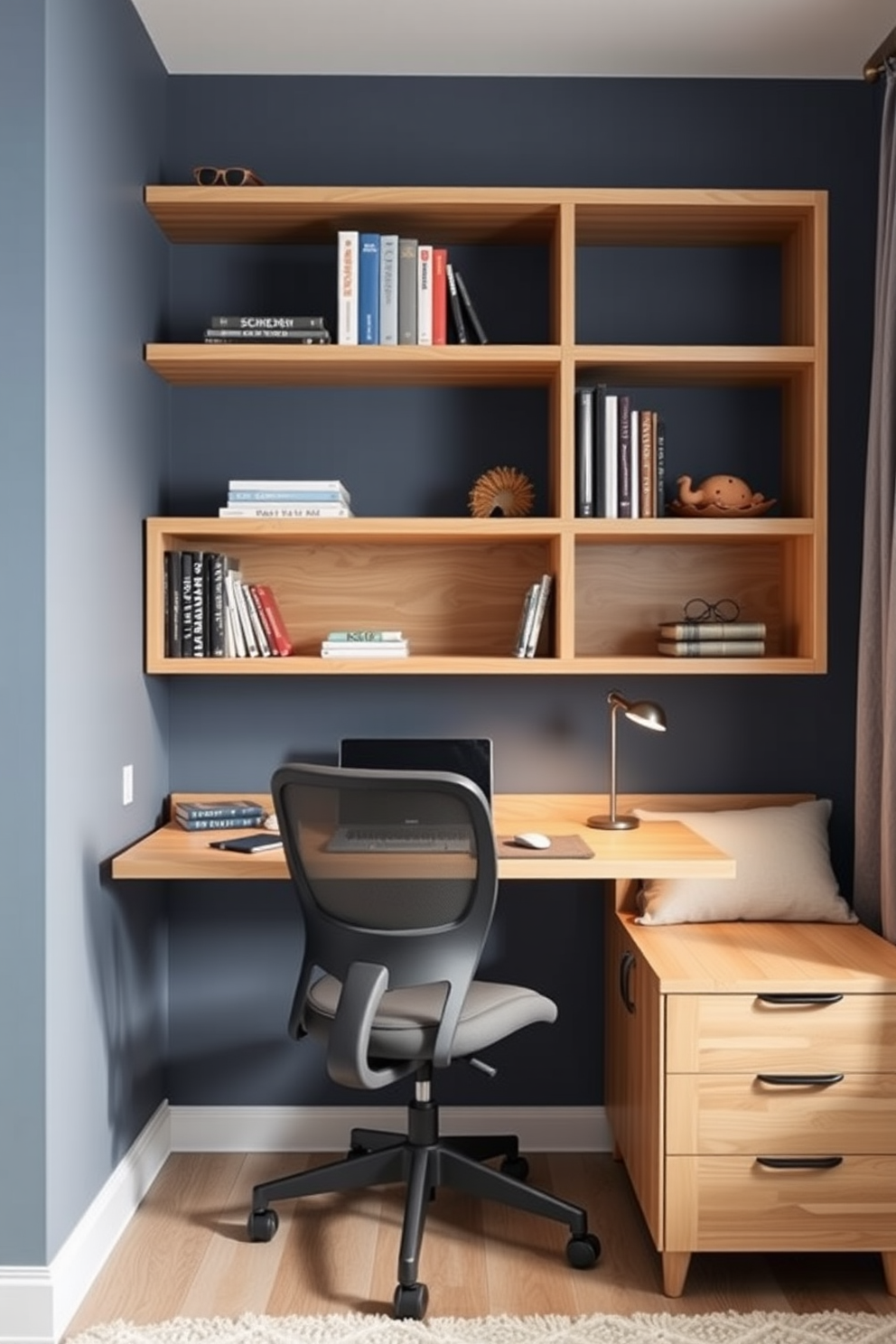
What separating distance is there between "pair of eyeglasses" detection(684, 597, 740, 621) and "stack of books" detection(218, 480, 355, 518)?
0.93m

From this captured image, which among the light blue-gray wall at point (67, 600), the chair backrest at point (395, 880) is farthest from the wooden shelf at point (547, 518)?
the chair backrest at point (395, 880)

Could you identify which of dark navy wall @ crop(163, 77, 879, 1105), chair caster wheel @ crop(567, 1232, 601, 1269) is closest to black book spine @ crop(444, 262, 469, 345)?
dark navy wall @ crop(163, 77, 879, 1105)

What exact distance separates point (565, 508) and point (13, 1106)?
174cm

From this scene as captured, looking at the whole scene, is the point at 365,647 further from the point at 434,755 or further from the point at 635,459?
the point at 635,459

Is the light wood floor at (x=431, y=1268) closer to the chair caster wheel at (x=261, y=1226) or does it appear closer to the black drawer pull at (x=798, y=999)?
the chair caster wheel at (x=261, y=1226)

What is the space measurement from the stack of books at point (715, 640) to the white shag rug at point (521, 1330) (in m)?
1.43

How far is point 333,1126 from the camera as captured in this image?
335 centimetres

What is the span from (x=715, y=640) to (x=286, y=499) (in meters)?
1.09

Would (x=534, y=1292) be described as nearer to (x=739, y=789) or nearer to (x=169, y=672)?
(x=739, y=789)

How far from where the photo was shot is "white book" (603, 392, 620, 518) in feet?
10.2

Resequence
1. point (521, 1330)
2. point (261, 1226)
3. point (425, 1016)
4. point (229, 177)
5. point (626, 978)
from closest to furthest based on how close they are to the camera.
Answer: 1. point (521, 1330)
2. point (425, 1016)
3. point (261, 1226)
4. point (626, 978)
5. point (229, 177)

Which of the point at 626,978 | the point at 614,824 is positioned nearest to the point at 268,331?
the point at 614,824

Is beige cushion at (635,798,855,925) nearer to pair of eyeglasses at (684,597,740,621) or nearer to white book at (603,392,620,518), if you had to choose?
pair of eyeglasses at (684,597,740,621)

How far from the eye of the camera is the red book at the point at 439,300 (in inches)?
A: 121
